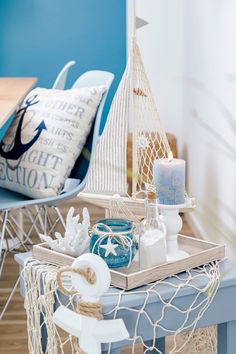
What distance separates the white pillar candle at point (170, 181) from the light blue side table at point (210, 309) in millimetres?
190

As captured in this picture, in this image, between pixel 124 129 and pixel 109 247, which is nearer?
pixel 109 247

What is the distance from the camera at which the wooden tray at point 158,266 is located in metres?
1.56

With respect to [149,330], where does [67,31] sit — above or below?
above

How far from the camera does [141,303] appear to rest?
1530mm

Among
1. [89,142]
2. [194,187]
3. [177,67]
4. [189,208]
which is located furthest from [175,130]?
[189,208]

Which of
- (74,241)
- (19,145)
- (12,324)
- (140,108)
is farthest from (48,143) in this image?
(74,241)

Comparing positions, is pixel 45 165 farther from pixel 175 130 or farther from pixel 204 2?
pixel 175 130

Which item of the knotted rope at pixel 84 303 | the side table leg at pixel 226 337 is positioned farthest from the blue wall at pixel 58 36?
the knotted rope at pixel 84 303

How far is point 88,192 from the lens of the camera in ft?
6.72

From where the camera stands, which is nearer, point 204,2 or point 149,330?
point 149,330

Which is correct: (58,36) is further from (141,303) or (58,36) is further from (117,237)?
(141,303)

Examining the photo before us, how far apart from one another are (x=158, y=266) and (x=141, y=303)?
0.34ft

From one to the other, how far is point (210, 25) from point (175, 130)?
117 cm

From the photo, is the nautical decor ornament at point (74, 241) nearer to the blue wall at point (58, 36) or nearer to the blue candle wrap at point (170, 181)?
the blue candle wrap at point (170, 181)
